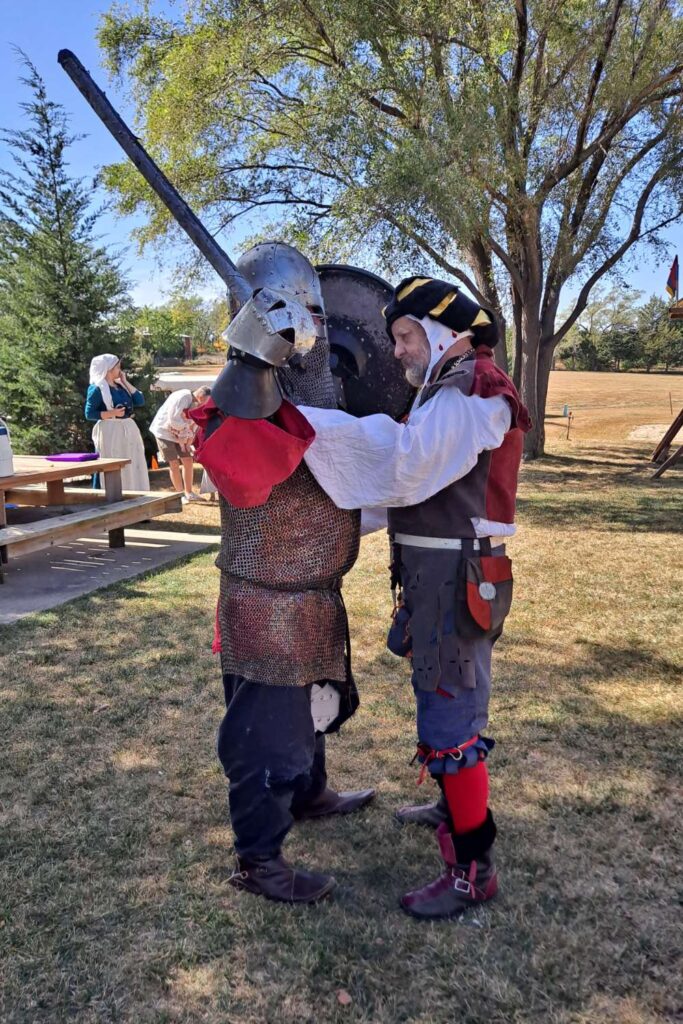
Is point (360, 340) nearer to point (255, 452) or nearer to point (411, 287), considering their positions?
point (411, 287)

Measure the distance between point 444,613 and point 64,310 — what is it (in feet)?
33.8

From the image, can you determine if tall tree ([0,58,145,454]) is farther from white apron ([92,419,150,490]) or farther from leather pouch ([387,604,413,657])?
leather pouch ([387,604,413,657])

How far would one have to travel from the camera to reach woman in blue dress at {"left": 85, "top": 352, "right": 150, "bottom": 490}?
763 cm

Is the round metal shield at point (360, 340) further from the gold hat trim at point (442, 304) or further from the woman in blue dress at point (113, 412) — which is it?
the woman in blue dress at point (113, 412)

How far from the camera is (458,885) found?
2152 mm

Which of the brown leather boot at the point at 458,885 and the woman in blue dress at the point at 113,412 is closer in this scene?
the brown leather boot at the point at 458,885

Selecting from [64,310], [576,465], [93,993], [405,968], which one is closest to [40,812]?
[93,993]

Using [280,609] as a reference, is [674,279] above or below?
above

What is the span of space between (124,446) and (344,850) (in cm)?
623

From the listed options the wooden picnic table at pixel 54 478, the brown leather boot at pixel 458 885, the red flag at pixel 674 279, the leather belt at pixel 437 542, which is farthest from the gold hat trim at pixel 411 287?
the red flag at pixel 674 279

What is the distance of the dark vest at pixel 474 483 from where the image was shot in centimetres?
193

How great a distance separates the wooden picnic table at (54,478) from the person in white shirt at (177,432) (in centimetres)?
178

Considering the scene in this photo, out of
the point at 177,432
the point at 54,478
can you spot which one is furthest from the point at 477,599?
the point at 177,432

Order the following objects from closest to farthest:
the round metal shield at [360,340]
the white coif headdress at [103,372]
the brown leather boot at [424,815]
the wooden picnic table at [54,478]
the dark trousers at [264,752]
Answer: the dark trousers at [264,752]
the round metal shield at [360,340]
the brown leather boot at [424,815]
the wooden picnic table at [54,478]
the white coif headdress at [103,372]
